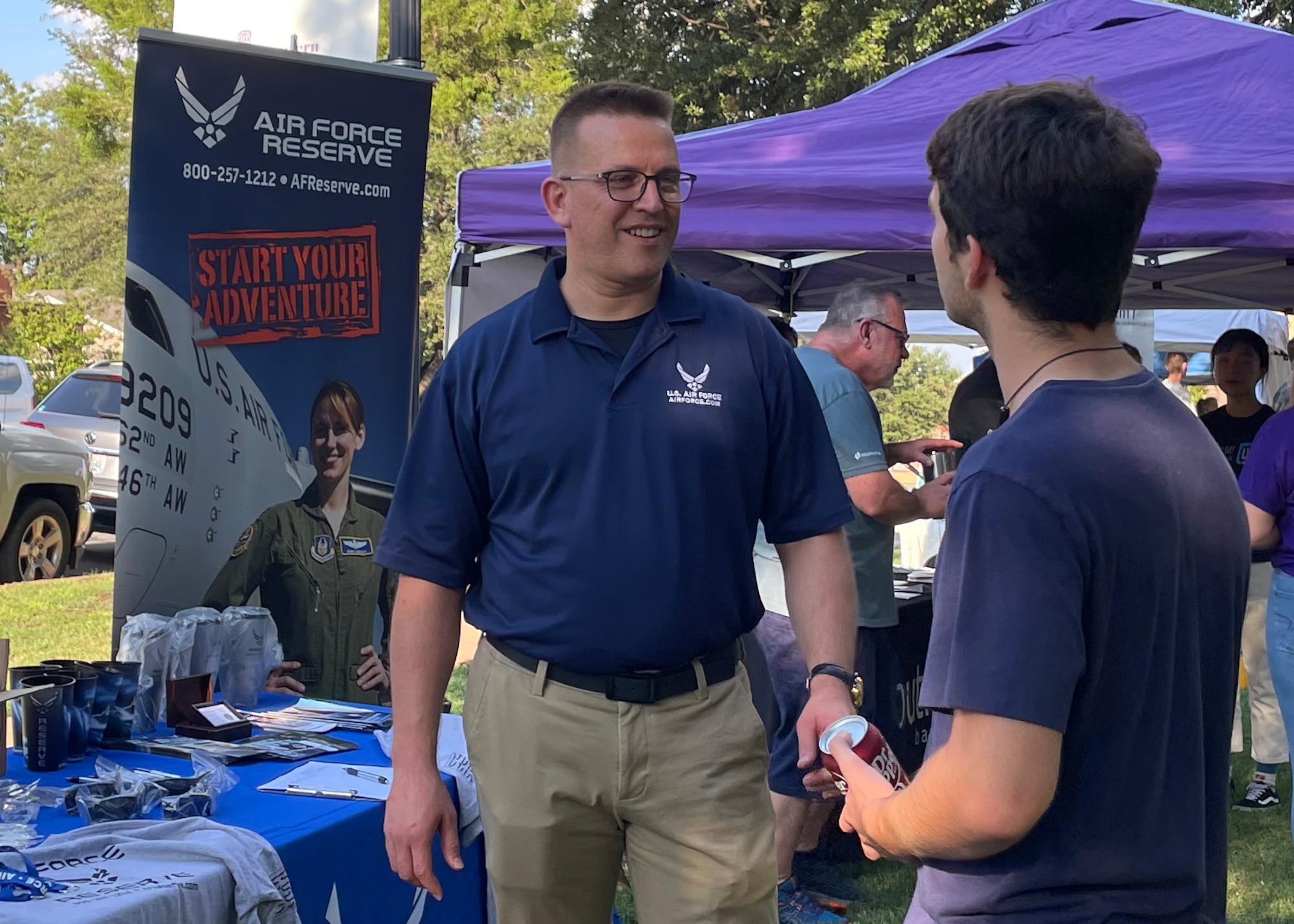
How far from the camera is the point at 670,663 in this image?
2238 millimetres

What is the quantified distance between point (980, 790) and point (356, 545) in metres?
3.13

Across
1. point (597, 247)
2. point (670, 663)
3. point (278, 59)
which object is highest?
point (278, 59)

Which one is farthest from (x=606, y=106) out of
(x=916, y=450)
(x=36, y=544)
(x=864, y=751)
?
(x=36, y=544)

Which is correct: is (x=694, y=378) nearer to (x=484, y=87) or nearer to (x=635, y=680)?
(x=635, y=680)

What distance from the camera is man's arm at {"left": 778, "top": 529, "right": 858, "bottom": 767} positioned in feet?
7.68

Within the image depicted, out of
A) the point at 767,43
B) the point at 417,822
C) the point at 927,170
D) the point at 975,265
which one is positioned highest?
the point at 767,43

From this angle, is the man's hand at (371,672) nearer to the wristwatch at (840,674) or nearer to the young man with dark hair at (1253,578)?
the wristwatch at (840,674)

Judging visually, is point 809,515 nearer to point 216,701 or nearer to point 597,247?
point 597,247

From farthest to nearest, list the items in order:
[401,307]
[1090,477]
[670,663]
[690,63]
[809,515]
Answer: [690,63] → [401,307] → [809,515] → [670,663] → [1090,477]

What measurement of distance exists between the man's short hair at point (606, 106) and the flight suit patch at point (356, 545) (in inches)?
78.2

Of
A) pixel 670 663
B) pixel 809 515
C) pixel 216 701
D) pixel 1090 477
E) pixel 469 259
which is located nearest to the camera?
pixel 1090 477

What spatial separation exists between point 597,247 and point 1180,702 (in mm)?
1373

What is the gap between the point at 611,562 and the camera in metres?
2.21

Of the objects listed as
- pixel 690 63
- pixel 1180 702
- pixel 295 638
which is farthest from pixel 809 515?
pixel 690 63
